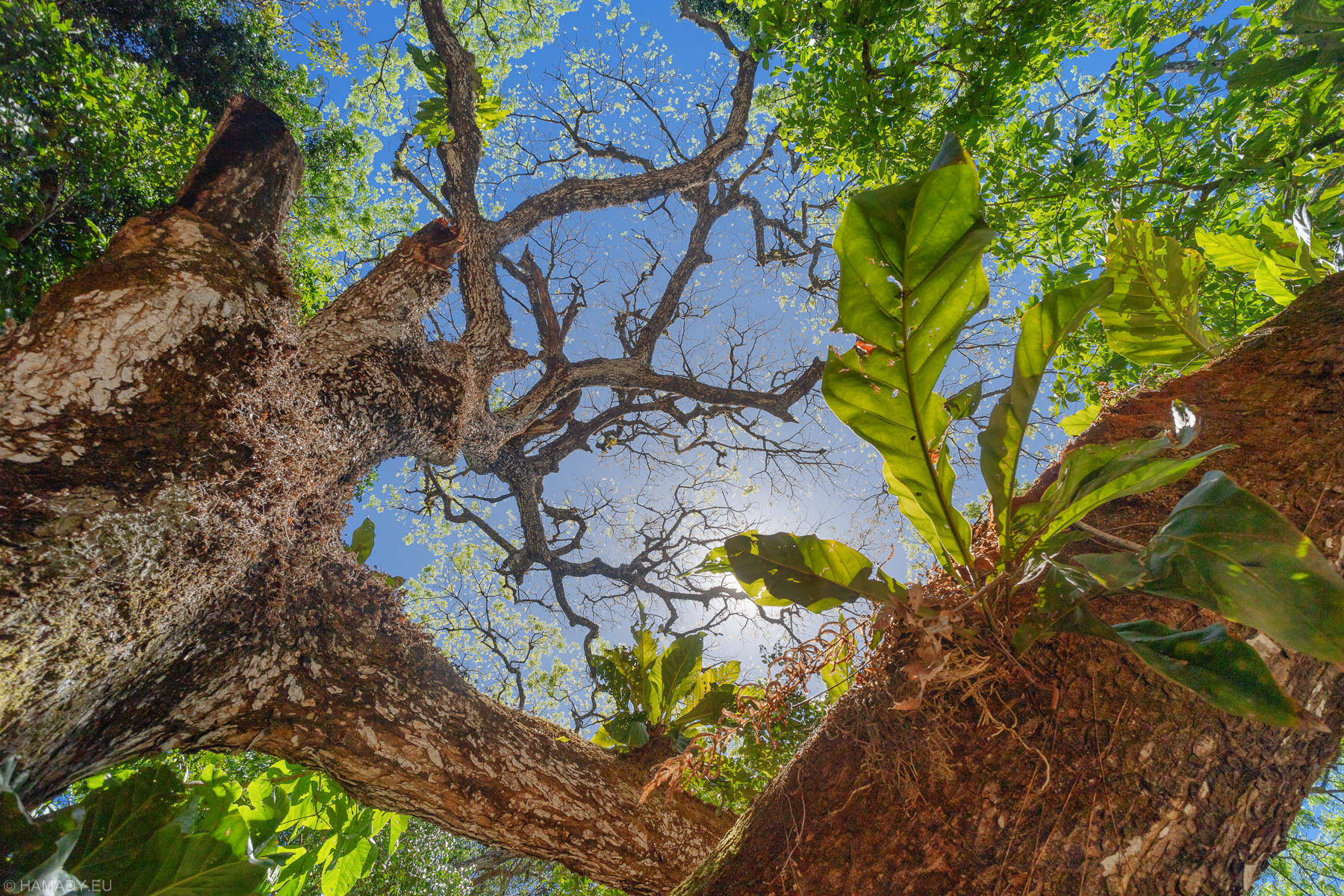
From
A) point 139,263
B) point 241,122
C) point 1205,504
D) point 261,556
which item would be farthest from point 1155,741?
point 241,122

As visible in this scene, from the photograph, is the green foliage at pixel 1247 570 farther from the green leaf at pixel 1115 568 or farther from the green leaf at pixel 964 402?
the green leaf at pixel 964 402

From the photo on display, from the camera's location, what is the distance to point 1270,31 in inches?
73.5

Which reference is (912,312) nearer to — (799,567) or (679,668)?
(799,567)

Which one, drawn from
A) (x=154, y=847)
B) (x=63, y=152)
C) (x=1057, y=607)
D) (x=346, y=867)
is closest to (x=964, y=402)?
(x=1057, y=607)

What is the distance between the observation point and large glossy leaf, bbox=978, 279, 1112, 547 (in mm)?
868

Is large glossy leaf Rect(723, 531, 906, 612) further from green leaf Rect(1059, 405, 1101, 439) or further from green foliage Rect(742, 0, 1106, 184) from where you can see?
green foliage Rect(742, 0, 1106, 184)

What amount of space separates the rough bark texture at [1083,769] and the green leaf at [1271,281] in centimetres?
89

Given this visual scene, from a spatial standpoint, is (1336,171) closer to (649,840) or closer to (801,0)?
(801,0)

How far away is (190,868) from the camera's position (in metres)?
1.16

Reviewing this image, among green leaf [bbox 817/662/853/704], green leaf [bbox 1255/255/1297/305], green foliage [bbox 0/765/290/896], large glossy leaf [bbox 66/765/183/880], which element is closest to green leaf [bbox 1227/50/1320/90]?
green leaf [bbox 1255/255/1297/305]

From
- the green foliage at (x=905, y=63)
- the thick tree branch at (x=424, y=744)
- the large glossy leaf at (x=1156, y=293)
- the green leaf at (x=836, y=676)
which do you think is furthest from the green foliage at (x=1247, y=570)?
the green foliage at (x=905, y=63)

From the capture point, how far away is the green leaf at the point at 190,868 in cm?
114

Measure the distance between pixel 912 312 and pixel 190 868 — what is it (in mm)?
1817

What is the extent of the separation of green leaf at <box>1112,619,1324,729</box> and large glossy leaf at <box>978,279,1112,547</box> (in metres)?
0.30
